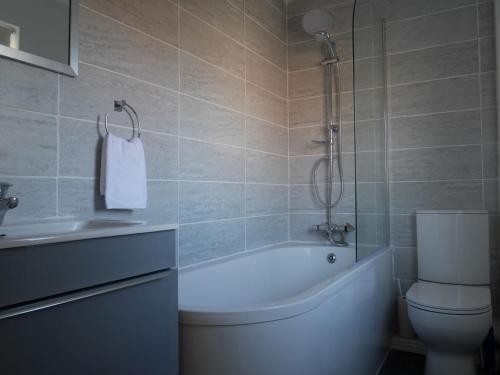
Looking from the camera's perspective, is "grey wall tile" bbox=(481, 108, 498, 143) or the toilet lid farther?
"grey wall tile" bbox=(481, 108, 498, 143)

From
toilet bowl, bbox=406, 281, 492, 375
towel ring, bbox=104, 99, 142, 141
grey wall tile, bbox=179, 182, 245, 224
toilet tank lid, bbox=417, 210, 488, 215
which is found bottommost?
toilet bowl, bbox=406, 281, 492, 375

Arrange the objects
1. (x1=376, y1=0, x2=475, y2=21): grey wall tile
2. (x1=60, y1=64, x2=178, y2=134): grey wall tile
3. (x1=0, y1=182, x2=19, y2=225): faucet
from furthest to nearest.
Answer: (x1=376, y1=0, x2=475, y2=21): grey wall tile < (x1=60, y1=64, x2=178, y2=134): grey wall tile < (x1=0, y1=182, x2=19, y2=225): faucet

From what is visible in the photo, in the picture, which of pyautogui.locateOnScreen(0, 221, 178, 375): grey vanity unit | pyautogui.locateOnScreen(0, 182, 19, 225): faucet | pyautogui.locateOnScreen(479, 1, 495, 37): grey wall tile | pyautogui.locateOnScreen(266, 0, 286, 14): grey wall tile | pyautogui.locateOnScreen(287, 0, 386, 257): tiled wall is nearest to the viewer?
pyautogui.locateOnScreen(0, 221, 178, 375): grey vanity unit

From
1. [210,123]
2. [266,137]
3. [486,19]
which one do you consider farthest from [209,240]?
[486,19]

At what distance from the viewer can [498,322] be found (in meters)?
2.35

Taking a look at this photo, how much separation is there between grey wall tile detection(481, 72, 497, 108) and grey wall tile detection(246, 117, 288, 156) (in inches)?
54.3

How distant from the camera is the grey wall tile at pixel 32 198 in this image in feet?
4.25

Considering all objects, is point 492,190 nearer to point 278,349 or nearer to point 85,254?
point 278,349

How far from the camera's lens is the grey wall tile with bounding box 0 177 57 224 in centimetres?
130

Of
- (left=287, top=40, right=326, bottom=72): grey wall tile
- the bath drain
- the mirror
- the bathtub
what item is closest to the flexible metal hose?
(left=287, top=40, right=326, bottom=72): grey wall tile

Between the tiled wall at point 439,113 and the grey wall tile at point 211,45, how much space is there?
1.07 metres

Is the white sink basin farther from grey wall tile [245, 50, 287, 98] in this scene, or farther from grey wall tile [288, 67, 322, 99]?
grey wall tile [288, 67, 322, 99]

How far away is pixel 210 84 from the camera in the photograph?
2246mm

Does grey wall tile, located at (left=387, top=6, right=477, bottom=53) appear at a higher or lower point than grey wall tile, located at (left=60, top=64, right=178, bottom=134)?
higher
